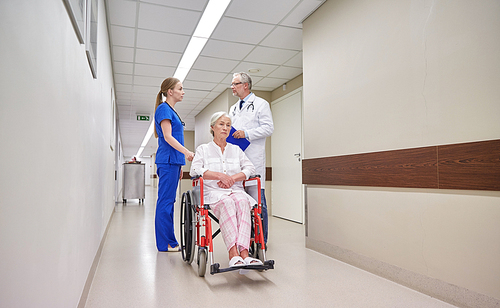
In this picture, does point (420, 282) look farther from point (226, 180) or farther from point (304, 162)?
point (304, 162)

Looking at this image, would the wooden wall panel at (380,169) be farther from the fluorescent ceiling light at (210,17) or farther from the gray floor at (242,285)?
the fluorescent ceiling light at (210,17)

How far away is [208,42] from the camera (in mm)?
4555

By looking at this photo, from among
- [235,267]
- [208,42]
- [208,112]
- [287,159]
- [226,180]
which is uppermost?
[208,42]

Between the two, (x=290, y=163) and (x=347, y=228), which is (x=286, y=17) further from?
(x=290, y=163)

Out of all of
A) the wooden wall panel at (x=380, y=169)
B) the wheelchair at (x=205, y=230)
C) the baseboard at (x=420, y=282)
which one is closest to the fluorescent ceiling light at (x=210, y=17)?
the wooden wall panel at (x=380, y=169)

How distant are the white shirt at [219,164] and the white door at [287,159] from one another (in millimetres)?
3025

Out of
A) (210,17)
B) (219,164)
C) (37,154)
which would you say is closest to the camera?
(37,154)

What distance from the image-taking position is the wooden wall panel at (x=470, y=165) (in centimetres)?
179

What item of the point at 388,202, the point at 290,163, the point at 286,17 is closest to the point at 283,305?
the point at 388,202

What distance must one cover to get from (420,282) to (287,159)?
158 inches

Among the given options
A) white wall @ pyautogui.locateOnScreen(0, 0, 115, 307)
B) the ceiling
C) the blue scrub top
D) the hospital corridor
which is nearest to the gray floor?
the hospital corridor

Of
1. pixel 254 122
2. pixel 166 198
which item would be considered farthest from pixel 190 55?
pixel 166 198

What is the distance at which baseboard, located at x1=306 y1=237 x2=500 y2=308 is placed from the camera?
1.88 meters

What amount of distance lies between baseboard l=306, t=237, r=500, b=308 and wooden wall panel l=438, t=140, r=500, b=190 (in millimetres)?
604
